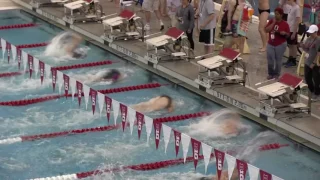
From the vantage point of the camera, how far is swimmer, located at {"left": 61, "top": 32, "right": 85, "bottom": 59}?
14.3 meters

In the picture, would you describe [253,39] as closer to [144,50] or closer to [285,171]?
[144,50]

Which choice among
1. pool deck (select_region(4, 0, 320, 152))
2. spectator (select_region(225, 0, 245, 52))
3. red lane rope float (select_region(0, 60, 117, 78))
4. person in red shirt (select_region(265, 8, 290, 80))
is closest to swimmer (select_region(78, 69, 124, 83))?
red lane rope float (select_region(0, 60, 117, 78))

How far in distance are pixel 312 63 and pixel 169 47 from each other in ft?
9.97

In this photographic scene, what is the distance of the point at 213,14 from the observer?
1256 cm

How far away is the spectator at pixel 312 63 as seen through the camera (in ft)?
35.5

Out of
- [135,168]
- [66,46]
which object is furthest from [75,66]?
[135,168]

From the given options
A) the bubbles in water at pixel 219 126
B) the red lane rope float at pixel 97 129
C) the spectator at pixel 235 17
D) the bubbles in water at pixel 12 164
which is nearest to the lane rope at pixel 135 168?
the bubbles in water at pixel 12 164

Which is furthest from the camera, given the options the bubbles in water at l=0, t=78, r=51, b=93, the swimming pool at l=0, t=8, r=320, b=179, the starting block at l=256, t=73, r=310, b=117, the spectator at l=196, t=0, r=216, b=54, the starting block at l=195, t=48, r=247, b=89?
the spectator at l=196, t=0, r=216, b=54

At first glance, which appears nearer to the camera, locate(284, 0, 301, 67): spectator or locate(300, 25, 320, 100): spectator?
locate(300, 25, 320, 100): spectator

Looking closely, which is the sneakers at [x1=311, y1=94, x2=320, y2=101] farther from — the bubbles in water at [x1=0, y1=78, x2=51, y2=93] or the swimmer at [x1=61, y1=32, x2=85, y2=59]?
the swimmer at [x1=61, y1=32, x2=85, y2=59]

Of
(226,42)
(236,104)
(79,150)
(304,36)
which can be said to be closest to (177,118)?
(236,104)

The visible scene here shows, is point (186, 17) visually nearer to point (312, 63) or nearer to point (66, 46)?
point (312, 63)

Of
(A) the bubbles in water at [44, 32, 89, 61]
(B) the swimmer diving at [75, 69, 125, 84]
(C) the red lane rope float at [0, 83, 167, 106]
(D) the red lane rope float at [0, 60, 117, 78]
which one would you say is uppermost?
(C) the red lane rope float at [0, 83, 167, 106]

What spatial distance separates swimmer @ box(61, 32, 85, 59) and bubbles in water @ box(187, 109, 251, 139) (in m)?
3.97
